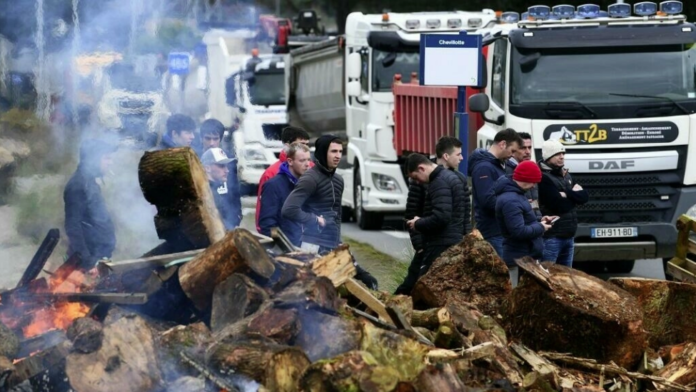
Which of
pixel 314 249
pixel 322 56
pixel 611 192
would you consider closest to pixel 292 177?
pixel 314 249

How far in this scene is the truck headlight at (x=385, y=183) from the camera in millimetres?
19750

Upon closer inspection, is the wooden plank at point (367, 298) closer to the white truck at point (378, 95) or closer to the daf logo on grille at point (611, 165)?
the daf logo on grille at point (611, 165)

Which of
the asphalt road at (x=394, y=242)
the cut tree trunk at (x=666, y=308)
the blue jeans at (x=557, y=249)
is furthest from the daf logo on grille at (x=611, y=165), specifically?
the cut tree trunk at (x=666, y=308)

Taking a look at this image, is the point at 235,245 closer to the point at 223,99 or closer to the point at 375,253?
the point at 375,253

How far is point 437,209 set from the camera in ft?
34.5

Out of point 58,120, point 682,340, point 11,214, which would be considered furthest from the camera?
point 11,214

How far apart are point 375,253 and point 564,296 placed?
744cm

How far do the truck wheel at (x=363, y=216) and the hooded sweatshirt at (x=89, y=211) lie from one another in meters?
9.97

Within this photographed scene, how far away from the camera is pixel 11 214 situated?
12188 mm

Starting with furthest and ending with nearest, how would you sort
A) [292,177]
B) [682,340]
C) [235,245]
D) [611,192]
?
1. [611,192]
2. [292,177]
3. [682,340]
4. [235,245]

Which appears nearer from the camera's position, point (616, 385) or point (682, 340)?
point (616, 385)

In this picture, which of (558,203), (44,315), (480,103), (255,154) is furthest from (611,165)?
(255,154)

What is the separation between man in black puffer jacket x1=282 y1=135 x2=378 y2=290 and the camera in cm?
994

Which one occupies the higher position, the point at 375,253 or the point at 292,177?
the point at 292,177
